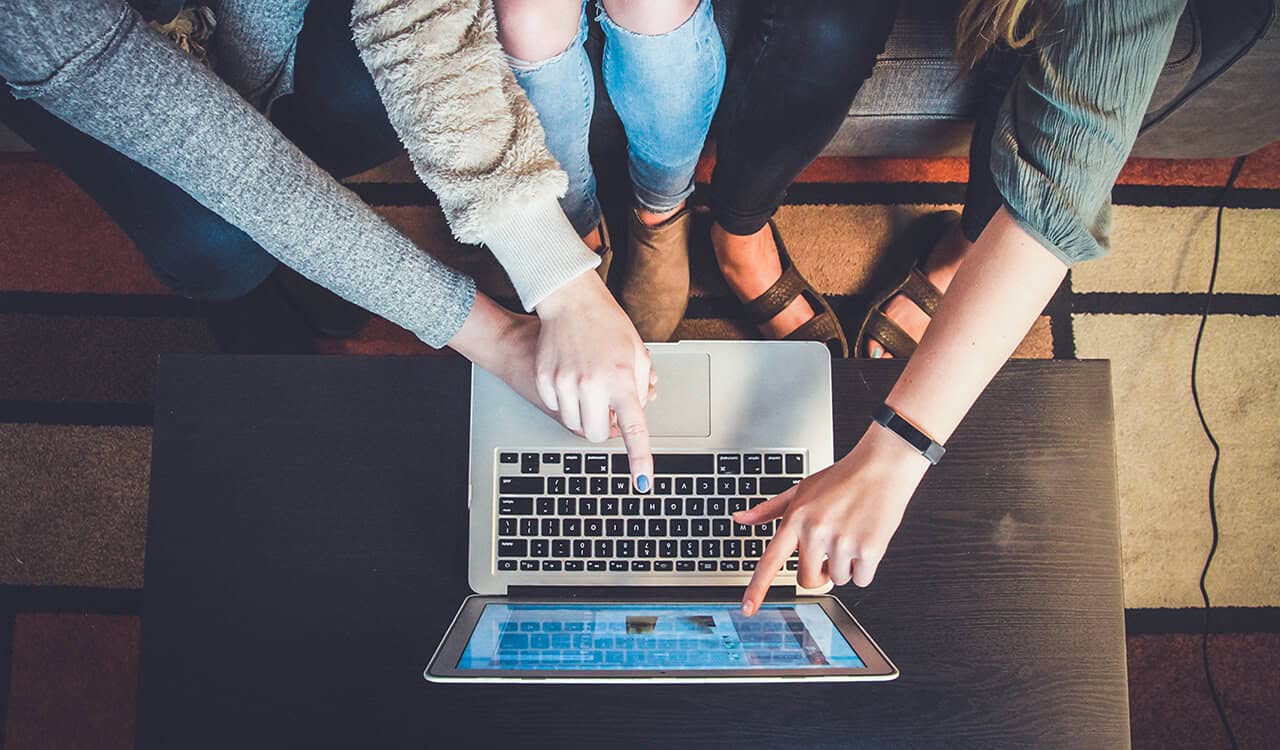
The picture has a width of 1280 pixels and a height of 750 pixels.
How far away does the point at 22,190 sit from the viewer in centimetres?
130

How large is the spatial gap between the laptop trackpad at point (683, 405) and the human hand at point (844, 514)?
0.33 ft

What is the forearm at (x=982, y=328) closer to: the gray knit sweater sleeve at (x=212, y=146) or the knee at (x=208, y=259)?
the gray knit sweater sleeve at (x=212, y=146)

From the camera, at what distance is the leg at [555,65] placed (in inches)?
28.2

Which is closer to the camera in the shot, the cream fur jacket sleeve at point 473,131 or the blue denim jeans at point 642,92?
the cream fur jacket sleeve at point 473,131

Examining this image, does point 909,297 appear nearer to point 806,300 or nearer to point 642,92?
point 806,300

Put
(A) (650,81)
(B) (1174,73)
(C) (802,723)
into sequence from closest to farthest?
(C) (802,723), (A) (650,81), (B) (1174,73)

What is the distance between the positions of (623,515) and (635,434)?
0.10 m

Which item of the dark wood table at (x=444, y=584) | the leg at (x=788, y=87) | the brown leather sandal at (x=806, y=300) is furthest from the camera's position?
the brown leather sandal at (x=806, y=300)

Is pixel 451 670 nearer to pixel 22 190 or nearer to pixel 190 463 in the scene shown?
pixel 190 463

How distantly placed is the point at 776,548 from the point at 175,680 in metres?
0.56

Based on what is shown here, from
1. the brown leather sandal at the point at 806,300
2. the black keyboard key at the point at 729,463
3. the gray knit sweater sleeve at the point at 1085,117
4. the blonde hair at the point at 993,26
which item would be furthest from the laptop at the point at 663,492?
the brown leather sandal at the point at 806,300

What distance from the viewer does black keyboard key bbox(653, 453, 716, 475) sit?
28.0 inches

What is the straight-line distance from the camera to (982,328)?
0.65m

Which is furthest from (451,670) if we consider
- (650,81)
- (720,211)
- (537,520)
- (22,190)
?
(22,190)
